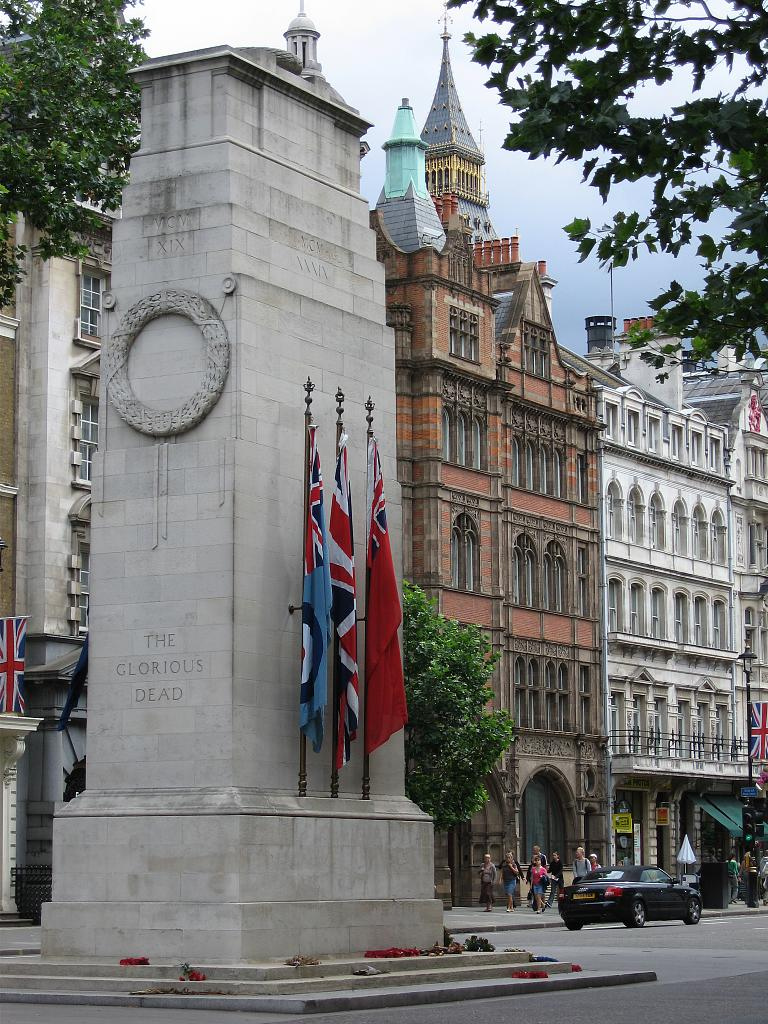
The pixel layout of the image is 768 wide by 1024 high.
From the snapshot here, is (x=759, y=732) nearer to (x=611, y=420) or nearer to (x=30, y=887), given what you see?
(x=611, y=420)

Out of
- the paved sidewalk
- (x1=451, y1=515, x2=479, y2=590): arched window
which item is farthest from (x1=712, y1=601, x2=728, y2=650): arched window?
(x1=451, y1=515, x2=479, y2=590): arched window

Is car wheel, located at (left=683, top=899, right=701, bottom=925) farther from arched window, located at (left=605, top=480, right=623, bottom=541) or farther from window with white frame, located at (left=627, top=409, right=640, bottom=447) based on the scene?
window with white frame, located at (left=627, top=409, right=640, bottom=447)

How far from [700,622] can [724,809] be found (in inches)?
324

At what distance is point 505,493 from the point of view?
2862 inches

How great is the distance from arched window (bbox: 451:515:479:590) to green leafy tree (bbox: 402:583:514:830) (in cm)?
1165

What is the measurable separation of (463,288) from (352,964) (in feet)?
157

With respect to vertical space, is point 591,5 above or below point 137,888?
above

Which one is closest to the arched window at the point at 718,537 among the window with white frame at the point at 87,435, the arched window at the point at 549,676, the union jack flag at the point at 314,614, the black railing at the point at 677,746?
the black railing at the point at 677,746

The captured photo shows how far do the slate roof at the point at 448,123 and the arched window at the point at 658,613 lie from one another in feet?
351

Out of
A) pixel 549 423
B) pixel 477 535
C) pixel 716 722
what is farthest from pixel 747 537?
pixel 477 535

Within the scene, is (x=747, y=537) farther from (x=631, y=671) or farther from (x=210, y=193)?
(x=210, y=193)

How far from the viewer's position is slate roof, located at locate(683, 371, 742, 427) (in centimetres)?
9256

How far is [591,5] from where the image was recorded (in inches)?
766

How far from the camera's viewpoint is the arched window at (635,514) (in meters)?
81.9
